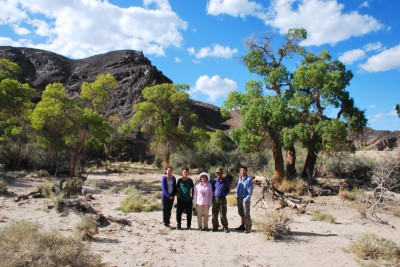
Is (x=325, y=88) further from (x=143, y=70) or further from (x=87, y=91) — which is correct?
(x=143, y=70)

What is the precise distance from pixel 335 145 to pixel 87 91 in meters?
15.1

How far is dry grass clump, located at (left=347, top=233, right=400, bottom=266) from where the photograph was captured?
765 centimetres

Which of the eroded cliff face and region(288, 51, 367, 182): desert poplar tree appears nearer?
region(288, 51, 367, 182): desert poplar tree

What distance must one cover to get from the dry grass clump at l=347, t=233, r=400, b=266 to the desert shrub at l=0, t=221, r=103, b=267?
5.40 m

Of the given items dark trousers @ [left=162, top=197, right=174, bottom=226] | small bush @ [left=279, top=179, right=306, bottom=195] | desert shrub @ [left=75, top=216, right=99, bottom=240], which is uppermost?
small bush @ [left=279, top=179, right=306, bottom=195]

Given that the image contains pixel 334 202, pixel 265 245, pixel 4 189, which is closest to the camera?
pixel 265 245

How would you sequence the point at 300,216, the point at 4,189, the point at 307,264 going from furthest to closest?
the point at 4,189 → the point at 300,216 → the point at 307,264

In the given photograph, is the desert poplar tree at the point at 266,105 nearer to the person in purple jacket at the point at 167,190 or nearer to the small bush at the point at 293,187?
the small bush at the point at 293,187

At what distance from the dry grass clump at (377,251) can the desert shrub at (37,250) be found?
5.40 m

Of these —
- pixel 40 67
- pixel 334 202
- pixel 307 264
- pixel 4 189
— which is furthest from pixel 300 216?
pixel 40 67

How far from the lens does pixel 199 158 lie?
3195 cm

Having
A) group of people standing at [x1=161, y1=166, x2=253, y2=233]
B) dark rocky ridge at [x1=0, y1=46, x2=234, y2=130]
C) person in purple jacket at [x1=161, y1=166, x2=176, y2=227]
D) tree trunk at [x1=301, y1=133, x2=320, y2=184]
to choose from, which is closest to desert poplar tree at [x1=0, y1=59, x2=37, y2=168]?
person in purple jacket at [x1=161, y1=166, x2=176, y2=227]

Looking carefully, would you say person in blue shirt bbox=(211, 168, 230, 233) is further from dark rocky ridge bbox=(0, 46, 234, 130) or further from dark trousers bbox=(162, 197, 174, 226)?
dark rocky ridge bbox=(0, 46, 234, 130)

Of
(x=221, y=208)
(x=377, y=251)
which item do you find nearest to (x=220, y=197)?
(x=221, y=208)
